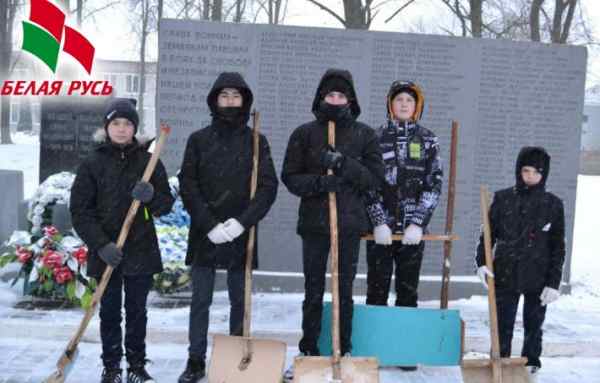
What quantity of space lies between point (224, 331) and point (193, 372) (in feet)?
3.61

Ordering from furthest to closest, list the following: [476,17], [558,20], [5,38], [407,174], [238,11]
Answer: [5,38]
[238,11]
[558,20]
[476,17]
[407,174]

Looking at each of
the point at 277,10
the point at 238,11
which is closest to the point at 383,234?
the point at 238,11

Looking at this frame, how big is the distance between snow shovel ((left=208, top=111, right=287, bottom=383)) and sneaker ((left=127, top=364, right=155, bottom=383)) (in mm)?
432

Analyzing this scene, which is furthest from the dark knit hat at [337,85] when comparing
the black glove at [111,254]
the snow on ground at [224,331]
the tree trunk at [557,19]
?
the tree trunk at [557,19]

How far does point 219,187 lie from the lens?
405 centimetres

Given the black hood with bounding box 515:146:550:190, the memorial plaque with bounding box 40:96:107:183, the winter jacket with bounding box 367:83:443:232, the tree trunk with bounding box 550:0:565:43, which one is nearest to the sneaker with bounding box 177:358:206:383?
the winter jacket with bounding box 367:83:443:232

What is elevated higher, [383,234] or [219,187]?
[219,187]

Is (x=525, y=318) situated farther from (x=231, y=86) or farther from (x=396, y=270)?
(x=231, y=86)

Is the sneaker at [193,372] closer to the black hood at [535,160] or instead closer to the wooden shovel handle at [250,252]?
the wooden shovel handle at [250,252]

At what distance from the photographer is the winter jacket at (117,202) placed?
12.6 ft

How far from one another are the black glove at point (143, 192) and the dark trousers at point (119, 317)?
1.59 ft

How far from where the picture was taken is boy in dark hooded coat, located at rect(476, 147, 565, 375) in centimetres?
418

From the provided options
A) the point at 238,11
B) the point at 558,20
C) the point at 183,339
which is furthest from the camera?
the point at 238,11

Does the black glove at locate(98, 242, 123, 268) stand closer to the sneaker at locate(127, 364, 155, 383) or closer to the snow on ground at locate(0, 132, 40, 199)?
the sneaker at locate(127, 364, 155, 383)
